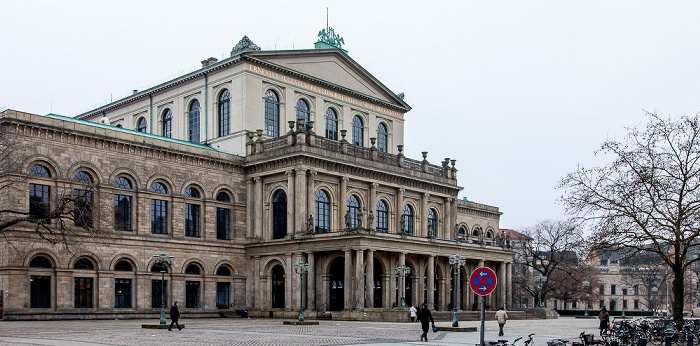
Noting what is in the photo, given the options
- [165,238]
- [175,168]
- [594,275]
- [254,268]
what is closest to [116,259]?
[165,238]

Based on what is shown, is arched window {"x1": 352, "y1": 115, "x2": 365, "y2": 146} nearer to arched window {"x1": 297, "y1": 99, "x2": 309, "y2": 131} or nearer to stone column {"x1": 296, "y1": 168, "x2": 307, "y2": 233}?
arched window {"x1": 297, "y1": 99, "x2": 309, "y2": 131}

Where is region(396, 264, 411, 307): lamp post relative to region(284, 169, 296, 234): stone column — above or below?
below

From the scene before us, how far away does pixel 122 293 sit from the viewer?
5225 centimetres

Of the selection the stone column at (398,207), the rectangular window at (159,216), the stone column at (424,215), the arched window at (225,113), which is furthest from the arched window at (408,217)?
the rectangular window at (159,216)

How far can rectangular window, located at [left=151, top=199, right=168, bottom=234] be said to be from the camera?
54.7m

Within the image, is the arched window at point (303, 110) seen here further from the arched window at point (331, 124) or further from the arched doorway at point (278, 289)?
the arched doorway at point (278, 289)

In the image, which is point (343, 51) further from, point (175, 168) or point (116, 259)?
point (116, 259)

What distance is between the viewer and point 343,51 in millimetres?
70000

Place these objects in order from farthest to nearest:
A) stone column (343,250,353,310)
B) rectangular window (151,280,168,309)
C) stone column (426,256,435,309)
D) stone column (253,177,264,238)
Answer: stone column (426,256,435,309)
stone column (253,177,264,238)
stone column (343,250,353,310)
rectangular window (151,280,168,309)

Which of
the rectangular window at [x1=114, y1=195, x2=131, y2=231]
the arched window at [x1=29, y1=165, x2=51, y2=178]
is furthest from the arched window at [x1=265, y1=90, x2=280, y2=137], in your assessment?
the arched window at [x1=29, y1=165, x2=51, y2=178]

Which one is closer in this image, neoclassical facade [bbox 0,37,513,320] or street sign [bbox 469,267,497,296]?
street sign [bbox 469,267,497,296]

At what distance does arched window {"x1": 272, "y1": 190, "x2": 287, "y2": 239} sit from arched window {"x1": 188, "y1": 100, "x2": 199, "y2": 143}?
10.3 meters

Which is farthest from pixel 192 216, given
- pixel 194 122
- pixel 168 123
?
pixel 168 123

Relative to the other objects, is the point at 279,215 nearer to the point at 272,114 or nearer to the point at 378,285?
the point at 272,114
